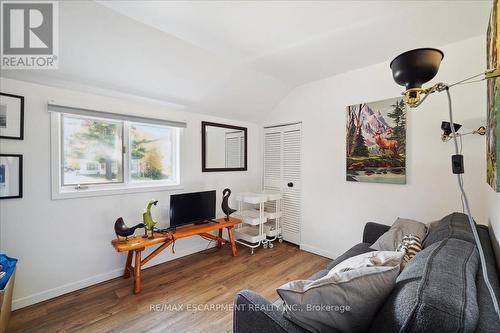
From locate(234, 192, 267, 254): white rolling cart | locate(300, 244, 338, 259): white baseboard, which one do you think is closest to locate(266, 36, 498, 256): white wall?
locate(300, 244, 338, 259): white baseboard

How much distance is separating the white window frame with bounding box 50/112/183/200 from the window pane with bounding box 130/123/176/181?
5 cm

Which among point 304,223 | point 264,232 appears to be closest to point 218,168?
point 264,232

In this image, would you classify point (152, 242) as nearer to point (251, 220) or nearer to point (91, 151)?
point (91, 151)

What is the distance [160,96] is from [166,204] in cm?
136

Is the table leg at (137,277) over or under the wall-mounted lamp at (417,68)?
under

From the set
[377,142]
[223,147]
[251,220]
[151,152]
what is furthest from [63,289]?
[377,142]

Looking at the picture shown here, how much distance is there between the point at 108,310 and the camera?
1.95 m

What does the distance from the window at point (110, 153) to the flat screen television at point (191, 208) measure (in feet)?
0.98

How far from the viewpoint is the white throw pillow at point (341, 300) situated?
849 millimetres

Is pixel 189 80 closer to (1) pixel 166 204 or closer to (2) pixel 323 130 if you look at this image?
(1) pixel 166 204

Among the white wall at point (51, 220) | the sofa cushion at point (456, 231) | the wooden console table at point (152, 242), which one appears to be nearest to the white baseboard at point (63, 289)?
the white wall at point (51, 220)

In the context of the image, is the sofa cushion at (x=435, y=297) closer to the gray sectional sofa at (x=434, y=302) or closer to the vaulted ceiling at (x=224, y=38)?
the gray sectional sofa at (x=434, y=302)

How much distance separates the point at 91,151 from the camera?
244 cm

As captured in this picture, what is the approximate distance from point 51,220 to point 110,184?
61cm
